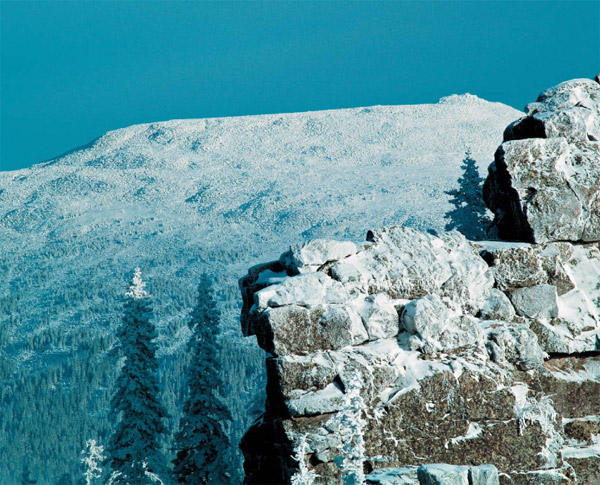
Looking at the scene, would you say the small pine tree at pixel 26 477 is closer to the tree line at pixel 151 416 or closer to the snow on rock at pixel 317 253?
the tree line at pixel 151 416

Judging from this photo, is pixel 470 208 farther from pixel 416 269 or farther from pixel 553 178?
pixel 416 269

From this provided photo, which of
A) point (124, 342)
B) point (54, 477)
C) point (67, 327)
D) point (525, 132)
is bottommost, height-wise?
point (54, 477)

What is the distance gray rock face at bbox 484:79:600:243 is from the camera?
21.3m

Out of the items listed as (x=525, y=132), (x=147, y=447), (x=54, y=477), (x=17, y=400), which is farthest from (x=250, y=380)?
(x=525, y=132)

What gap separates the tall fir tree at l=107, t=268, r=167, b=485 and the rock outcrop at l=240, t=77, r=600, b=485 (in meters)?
9.96

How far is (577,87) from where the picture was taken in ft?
79.5

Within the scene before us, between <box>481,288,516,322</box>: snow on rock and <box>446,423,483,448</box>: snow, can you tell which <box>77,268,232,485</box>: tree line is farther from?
<box>446,423,483,448</box>: snow

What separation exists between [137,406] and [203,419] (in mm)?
2763

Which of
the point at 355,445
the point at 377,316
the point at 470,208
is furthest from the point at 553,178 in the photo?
the point at 470,208

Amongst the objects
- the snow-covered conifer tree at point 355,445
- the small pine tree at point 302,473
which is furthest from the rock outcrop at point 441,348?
the snow-covered conifer tree at point 355,445

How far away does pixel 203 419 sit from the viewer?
30.0m

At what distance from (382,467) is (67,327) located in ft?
598

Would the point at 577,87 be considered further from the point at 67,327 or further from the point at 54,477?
the point at 67,327

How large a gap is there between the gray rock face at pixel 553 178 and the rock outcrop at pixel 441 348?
0.22ft
